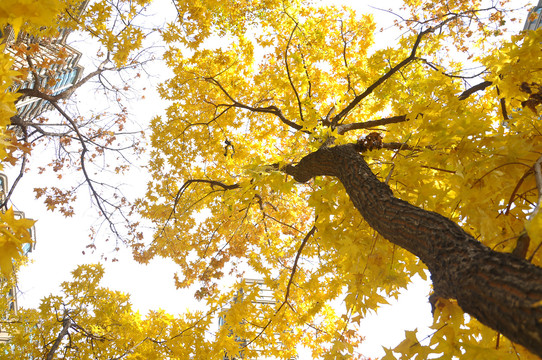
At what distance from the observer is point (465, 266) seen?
1.41 metres

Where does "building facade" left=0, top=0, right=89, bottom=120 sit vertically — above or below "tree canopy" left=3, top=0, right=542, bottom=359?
above

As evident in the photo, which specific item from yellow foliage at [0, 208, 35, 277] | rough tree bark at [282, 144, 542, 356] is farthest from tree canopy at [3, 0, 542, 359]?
yellow foliage at [0, 208, 35, 277]

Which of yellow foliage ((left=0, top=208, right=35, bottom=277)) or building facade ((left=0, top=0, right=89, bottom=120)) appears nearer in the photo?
yellow foliage ((left=0, top=208, right=35, bottom=277))

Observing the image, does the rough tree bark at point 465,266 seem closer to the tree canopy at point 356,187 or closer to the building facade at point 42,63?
the tree canopy at point 356,187

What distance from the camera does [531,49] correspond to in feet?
8.21

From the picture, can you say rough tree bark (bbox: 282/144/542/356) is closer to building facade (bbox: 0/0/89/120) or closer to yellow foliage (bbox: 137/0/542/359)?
yellow foliage (bbox: 137/0/542/359)

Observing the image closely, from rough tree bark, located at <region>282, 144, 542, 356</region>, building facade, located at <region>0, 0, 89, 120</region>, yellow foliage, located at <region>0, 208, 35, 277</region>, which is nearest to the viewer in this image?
rough tree bark, located at <region>282, 144, 542, 356</region>

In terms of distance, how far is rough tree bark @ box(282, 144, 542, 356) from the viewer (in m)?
1.08

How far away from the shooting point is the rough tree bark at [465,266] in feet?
3.56

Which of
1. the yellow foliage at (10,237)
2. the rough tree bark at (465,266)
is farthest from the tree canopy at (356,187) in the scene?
the yellow foliage at (10,237)

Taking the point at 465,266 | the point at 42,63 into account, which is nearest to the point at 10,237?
the point at 465,266

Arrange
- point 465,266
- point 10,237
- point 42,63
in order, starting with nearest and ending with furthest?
point 465,266 → point 10,237 → point 42,63

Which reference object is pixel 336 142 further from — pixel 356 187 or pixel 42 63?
pixel 42 63

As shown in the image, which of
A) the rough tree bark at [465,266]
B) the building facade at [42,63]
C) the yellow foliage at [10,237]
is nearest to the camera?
the rough tree bark at [465,266]
